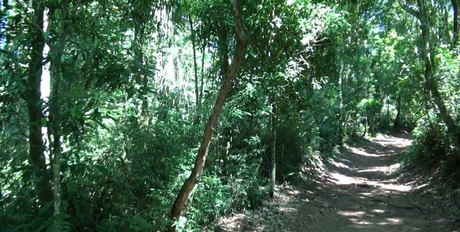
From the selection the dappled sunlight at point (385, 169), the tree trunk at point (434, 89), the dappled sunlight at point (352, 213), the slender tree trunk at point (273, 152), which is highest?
the tree trunk at point (434, 89)

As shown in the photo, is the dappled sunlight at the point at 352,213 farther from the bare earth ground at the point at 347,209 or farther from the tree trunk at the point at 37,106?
the tree trunk at the point at 37,106

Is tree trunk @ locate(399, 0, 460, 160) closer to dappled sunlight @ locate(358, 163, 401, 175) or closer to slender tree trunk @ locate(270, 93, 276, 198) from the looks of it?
slender tree trunk @ locate(270, 93, 276, 198)

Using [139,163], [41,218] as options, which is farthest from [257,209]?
[41,218]

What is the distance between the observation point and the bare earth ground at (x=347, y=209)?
8.36 m

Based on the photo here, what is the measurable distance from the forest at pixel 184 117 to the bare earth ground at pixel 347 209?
0.08m

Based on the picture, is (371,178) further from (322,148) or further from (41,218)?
(41,218)

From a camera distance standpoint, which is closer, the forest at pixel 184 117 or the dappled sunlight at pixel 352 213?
the forest at pixel 184 117

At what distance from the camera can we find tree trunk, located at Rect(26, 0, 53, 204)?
3.95 metres

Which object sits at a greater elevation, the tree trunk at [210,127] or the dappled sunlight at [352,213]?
the tree trunk at [210,127]

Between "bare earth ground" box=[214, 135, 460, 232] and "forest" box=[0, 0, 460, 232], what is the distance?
0.08 meters

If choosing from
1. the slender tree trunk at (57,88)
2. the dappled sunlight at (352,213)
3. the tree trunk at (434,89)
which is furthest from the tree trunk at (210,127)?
the tree trunk at (434,89)

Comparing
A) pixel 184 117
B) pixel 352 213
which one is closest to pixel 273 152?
pixel 352 213

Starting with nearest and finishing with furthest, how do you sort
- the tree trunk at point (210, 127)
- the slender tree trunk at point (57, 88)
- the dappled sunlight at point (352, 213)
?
the slender tree trunk at point (57, 88) → the tree trunk at point (210, 127) → the dappled sunlight at point (352, 213)

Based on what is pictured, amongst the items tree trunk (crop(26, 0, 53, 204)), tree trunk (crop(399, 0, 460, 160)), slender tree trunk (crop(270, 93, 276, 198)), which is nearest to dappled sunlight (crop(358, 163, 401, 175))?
tree trunk (crop(399, 0, 460, 160))
